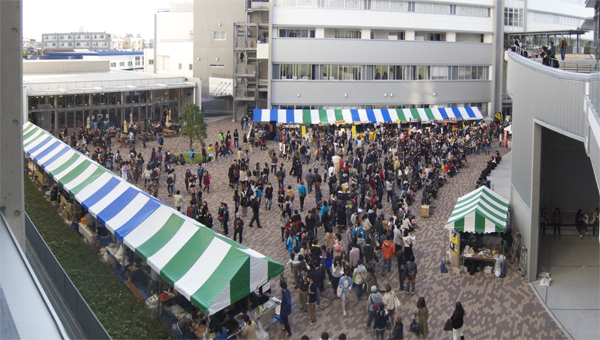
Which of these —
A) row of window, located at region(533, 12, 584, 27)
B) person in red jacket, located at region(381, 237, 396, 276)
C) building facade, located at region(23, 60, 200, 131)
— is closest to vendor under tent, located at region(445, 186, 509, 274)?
person in red jacket, located at region(381, 237, 396, 276)

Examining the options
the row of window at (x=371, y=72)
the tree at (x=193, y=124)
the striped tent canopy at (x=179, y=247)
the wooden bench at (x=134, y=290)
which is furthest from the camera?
the row of window at (x=371, y=72)

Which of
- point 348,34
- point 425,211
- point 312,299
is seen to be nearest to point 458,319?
point 312,299

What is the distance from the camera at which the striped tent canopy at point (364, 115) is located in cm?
3550

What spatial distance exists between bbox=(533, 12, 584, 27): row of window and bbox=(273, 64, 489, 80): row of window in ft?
40.6

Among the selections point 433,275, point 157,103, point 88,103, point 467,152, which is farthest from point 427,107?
point 433,275

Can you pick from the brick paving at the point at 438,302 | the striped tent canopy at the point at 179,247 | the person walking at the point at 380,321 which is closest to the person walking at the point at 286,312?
the brick paving at the point at 438,302

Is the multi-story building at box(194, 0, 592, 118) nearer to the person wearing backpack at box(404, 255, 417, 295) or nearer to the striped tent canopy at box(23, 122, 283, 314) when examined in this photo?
the striped tent canopy at box(23, 122, 283, 314)

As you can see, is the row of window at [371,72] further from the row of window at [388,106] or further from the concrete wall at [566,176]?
the concrete wall at [566,176]

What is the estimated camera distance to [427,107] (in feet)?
144

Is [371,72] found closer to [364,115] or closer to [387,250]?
[364,115]

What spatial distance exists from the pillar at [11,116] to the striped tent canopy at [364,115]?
86.7ft

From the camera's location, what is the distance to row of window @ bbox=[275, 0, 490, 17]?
3969 cm

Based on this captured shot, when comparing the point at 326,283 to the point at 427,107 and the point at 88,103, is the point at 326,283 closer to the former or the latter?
the point at 88,103

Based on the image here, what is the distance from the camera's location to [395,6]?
4159 cm
